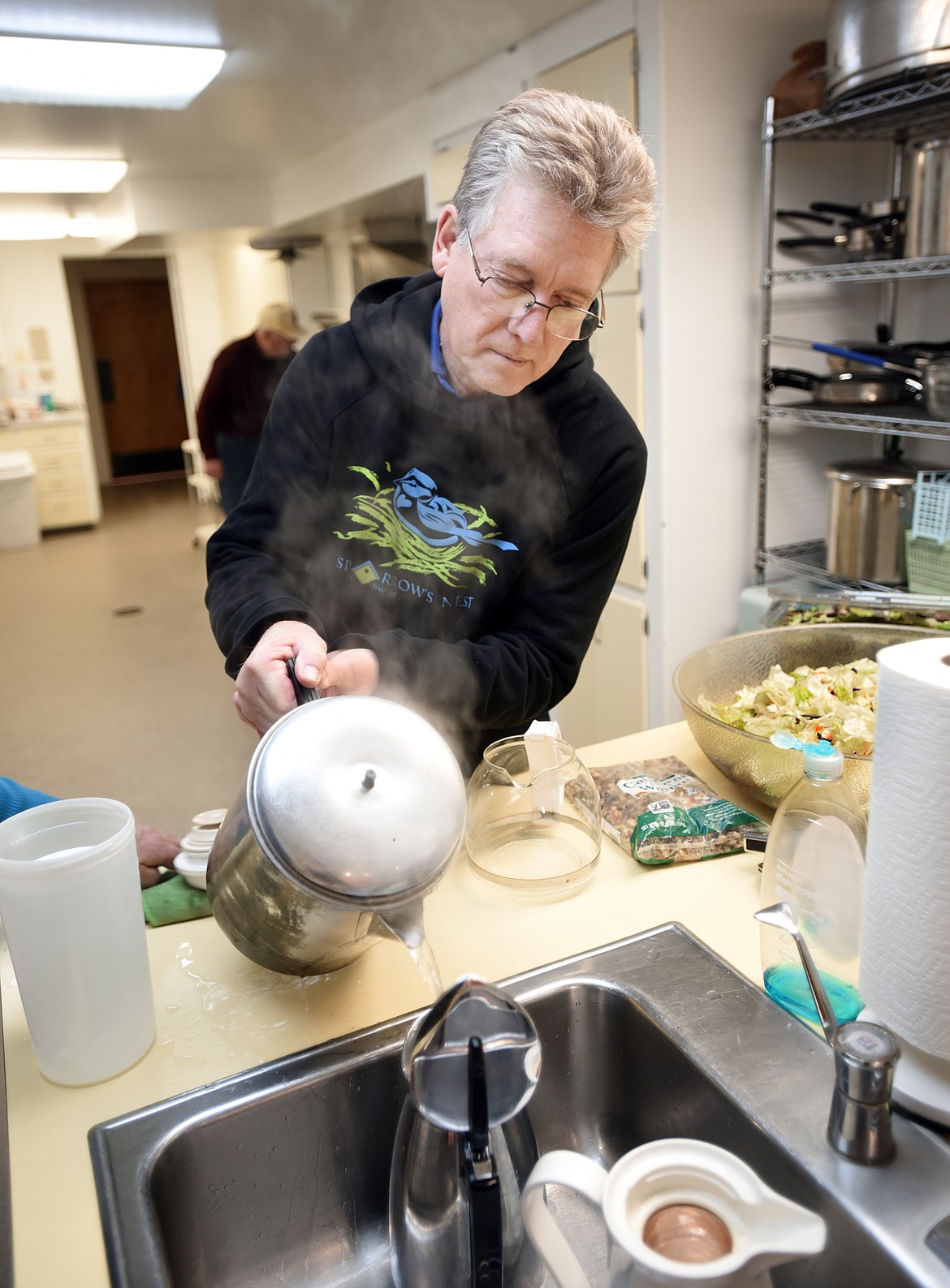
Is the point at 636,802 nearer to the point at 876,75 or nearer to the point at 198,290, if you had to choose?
the point at 876,75

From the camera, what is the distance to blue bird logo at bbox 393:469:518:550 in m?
1.26

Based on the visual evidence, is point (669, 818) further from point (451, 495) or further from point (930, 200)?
point (930, 200)

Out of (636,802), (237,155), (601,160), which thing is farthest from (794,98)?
(237,155)

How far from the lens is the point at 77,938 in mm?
726

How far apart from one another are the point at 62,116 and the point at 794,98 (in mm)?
2636

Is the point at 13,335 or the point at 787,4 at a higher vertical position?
the point at 787,4

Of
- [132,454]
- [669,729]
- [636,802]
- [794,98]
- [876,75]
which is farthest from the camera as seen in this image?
[132,454]

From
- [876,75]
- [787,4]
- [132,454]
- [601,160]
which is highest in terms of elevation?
[787,4]

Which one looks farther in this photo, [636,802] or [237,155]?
[237,155]

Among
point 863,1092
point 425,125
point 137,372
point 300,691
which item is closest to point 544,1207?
point 863,1092

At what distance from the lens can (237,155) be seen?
4.31 metres

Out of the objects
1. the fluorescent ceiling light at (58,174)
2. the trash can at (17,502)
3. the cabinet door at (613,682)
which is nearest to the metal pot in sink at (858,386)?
the cabinet door at (613,682)

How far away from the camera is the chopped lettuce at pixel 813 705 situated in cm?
108

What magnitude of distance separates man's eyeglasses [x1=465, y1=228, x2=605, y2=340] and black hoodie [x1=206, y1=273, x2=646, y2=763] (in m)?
0.15
